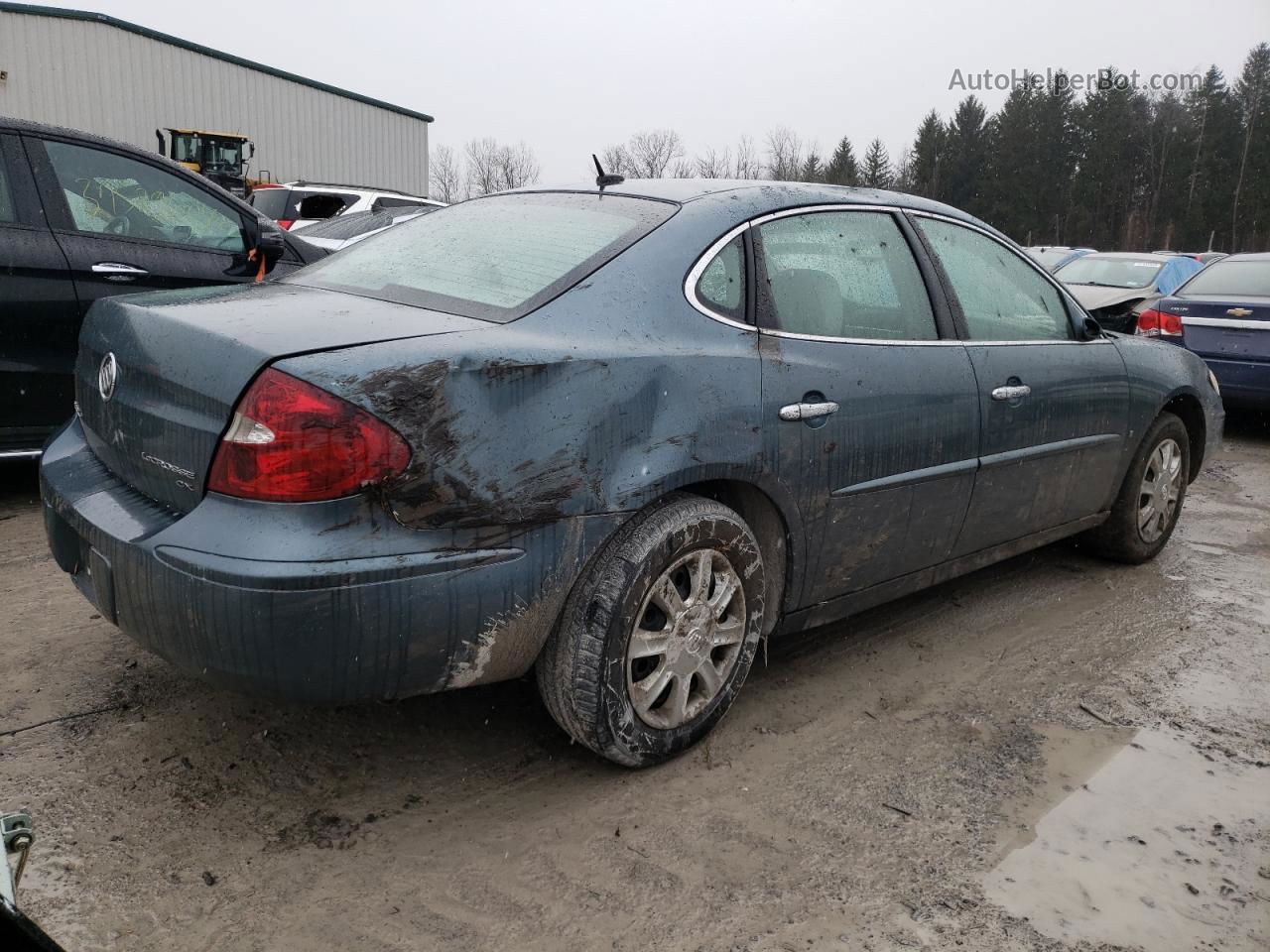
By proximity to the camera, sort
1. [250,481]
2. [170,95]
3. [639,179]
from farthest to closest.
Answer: [170,95] < [639,179] < [250,481]

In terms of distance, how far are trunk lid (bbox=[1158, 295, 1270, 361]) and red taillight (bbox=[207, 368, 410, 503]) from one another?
7981 mm

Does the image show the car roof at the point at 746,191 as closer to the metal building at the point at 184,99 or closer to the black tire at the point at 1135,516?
the black tire at the point at 1135,516

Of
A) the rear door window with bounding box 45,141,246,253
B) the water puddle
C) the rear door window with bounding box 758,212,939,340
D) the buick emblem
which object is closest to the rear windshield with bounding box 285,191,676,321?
the rear door window with bounding box 758,212,939,340

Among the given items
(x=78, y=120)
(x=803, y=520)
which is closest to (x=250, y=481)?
(x=803, y=520)

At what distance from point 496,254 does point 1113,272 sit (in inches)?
428

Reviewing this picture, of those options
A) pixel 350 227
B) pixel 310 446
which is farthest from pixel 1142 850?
pixel 350 227

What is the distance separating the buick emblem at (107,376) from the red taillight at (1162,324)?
27.0ft

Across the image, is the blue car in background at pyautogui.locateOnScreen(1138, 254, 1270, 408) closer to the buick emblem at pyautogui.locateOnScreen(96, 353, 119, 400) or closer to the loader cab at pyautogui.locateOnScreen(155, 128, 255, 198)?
the buick emblem at pyautogui.locateOnScreen(96, 353, 119, 400)

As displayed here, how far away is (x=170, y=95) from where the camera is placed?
30.7 m

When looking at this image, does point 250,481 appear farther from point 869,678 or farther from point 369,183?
point 369,183

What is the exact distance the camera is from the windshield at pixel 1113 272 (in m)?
11.4

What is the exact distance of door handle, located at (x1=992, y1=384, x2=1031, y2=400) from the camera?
11.4ft

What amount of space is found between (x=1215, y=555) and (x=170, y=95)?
33.1 meters

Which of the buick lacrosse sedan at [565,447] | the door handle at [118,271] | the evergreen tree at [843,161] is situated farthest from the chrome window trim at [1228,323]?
the evergreen tree at [843,161]
